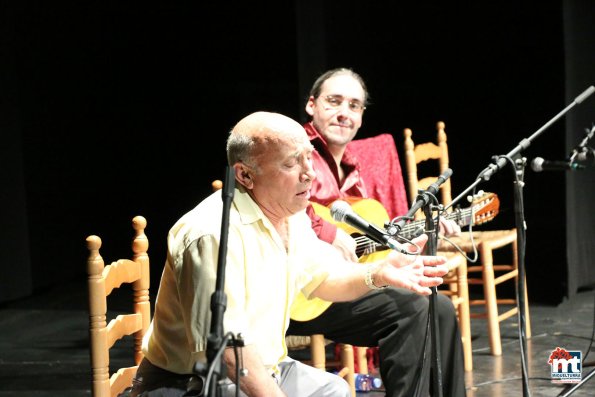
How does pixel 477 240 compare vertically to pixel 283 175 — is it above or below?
below

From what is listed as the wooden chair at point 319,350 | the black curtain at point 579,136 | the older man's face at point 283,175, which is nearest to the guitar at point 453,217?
the wooden chair at point 319,350

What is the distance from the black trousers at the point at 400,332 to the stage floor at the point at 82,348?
2.44 ft

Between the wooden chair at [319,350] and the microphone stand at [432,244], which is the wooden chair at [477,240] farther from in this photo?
the microphone stand at [432,244]

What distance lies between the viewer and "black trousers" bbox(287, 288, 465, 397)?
11.0 feet

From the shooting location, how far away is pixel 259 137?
96.7 inches

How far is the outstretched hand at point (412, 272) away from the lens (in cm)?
258

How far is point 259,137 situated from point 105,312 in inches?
23.3

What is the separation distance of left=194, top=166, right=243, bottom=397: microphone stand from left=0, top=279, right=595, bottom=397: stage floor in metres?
2.47

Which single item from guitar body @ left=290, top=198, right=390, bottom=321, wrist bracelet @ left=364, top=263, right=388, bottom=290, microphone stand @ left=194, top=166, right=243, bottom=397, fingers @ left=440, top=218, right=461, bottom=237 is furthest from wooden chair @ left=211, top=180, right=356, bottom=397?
microphone stand @ left=194, top=166, right=243, bottom=397

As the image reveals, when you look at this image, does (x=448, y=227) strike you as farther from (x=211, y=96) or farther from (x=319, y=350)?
(x=211, y=96)

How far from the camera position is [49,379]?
4.75 meters

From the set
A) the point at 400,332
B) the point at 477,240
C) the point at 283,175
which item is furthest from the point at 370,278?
the point at 477,240

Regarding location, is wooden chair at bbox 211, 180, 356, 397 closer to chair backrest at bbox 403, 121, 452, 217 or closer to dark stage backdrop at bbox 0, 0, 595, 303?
chair backrest at bbox 403, 121, 452, 217

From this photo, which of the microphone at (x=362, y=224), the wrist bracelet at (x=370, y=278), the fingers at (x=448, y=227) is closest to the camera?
the microphone at (x=362, y=224)
